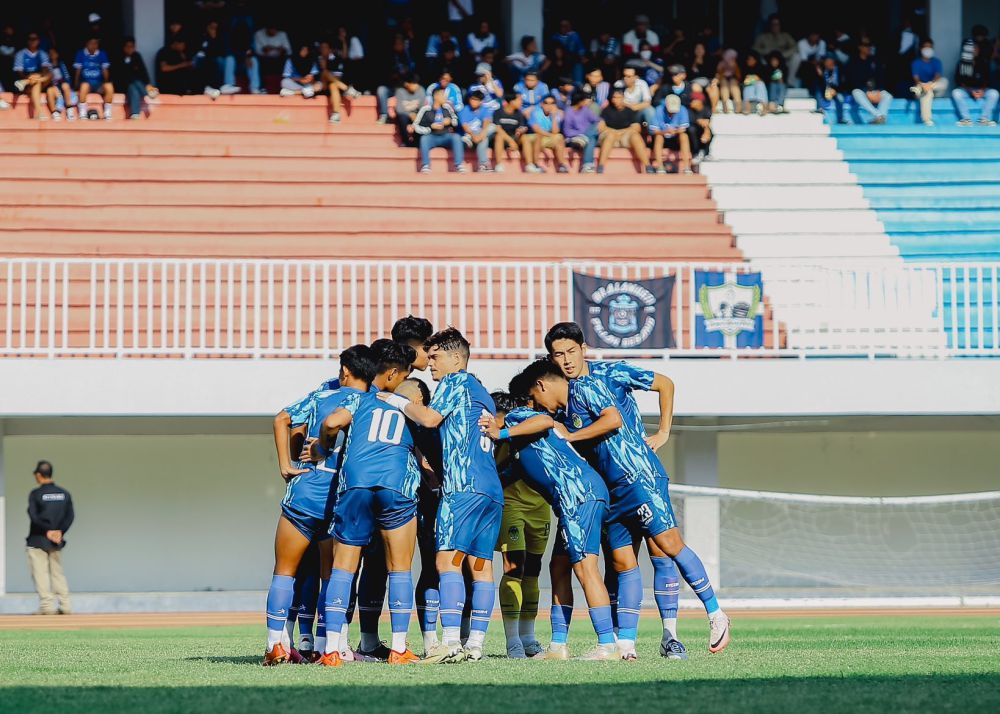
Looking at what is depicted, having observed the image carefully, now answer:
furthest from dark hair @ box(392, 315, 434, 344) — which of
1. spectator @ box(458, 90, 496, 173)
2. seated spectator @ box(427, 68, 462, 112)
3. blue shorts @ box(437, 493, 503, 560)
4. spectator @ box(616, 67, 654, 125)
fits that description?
spectator @ box(616, 67, 654, 125)

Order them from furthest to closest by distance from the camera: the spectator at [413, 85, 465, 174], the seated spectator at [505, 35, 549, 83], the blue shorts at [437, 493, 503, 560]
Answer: the seated spectator at [505, 35, 549, 83], the spectator at [413, 85, 465, 174], the blue shorts at [437, 493, 503, 560]

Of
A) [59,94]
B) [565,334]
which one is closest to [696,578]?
[565,334]

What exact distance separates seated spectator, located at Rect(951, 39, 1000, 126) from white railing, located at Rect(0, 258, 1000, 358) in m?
7.21

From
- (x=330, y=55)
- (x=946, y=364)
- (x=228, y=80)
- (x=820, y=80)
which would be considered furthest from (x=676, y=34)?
(x=946, y=364)

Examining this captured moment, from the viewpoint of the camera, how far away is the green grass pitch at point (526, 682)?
5.85 m

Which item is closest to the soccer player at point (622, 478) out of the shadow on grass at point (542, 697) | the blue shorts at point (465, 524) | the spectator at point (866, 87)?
the blue shorts at point (465, 524)

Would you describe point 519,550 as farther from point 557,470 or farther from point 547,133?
point 547,133

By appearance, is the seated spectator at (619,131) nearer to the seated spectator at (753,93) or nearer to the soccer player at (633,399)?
the seated spectator at (753,93)

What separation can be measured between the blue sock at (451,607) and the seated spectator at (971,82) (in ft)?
58.6

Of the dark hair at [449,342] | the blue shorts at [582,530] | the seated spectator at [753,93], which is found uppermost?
the seated spectator at [753,93]

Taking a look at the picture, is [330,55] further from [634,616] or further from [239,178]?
[634,616]

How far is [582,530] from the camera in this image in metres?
8.09

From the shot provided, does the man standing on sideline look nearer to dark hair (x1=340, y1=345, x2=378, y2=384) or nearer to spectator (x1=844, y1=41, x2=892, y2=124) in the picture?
dark hair (x1=340, y1=345, x2=378, y2=384)

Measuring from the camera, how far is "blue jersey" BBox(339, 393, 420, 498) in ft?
25.8
